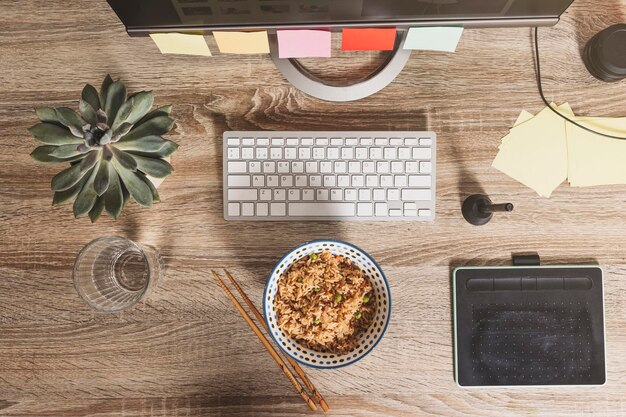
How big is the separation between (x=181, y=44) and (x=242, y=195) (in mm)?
279

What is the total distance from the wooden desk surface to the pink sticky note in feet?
0.13

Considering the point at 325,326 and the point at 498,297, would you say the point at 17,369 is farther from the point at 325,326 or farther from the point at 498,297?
the point at 498,297

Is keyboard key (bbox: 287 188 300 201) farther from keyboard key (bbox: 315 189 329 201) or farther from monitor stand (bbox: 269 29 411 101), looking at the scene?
monitor stand (bbox: 269 29 411 101)

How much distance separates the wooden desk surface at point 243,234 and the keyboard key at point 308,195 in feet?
0.17

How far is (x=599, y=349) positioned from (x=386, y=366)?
36 cm

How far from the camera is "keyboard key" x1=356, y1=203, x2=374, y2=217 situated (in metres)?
0.87

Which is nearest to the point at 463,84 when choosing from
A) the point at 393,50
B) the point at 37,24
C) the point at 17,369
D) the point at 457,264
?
the point at 393,50

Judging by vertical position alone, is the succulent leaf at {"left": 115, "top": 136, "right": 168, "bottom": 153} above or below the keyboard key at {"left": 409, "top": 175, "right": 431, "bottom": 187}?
above

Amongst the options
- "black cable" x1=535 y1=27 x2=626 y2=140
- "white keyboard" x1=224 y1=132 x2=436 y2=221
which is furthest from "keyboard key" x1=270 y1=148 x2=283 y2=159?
"black cable" x1=535 y1=27 x2=626 y2=140

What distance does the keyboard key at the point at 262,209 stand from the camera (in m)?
0.88

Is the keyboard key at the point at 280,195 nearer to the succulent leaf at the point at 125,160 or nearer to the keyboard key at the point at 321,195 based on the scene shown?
the keyboard key at the point at 321,195

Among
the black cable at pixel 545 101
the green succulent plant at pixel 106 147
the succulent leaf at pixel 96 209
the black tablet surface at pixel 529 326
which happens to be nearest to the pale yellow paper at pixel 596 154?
the black cable at pixel 545 101

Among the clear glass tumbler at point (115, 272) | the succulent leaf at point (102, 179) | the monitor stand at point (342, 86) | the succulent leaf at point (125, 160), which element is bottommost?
the clear glass tumbler at point (115, 272)

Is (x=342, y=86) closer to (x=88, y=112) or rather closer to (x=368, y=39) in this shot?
(x=368, y=39)
